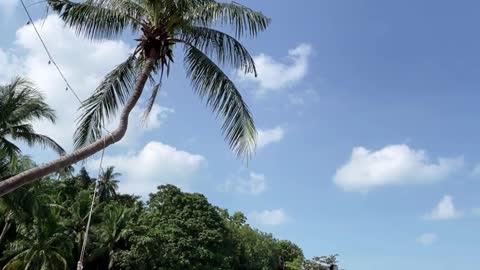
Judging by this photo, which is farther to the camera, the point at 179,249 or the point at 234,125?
the point at 179,249

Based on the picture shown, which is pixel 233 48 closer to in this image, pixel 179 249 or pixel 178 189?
pixel 179 249

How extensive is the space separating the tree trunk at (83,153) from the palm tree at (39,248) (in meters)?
25.5

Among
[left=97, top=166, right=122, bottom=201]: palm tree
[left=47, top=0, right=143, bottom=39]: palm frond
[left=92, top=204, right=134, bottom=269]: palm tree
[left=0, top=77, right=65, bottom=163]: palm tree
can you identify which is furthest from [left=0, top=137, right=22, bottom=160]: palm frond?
[left=97, top=166, right=122, bottom=201]: palm tree

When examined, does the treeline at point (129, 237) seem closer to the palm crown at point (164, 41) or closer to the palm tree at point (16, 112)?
the palm tree at point (16, 112)

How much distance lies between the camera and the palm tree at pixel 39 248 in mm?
33000

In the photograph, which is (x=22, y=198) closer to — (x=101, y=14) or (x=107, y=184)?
(x=101, y=14)

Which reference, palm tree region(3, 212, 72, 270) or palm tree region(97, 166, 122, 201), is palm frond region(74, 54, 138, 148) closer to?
palm tree region(3, 212, 72, 270)

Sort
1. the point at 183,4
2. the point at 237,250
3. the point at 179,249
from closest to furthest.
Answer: the point at 183,4
the point at 179,249
the point at 237,250

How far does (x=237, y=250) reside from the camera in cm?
4278

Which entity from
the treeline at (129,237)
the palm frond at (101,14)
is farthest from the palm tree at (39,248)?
the palm frond at (101,14)

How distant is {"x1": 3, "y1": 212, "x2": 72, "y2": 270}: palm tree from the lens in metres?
33.0

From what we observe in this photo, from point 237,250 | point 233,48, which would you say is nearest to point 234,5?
point 233,48

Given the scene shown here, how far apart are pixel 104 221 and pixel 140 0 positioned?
31710 millimetres

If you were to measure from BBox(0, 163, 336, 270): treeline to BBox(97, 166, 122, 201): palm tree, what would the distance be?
5.24m
